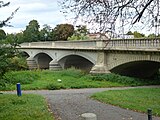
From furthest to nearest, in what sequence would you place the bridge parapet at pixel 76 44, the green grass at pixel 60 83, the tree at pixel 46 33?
the tree at pixel 46 33 → the bridge parapet at pixel 76 44 → the green grass at pixel 60 83

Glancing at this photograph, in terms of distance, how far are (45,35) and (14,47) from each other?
60798 mm

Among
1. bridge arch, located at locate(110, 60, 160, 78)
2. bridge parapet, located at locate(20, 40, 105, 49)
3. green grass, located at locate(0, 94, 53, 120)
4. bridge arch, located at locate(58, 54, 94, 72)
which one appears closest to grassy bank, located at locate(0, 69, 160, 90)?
bridge arch, located at locate(110, 60, 160, 78)

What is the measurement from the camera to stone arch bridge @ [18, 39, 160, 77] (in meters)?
20.9

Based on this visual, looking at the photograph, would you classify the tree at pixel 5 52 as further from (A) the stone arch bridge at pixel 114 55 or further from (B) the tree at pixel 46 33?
(B) the tree at pixel 46 33

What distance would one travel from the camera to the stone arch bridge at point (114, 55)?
20.9 meters

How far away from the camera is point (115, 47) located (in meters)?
24.0

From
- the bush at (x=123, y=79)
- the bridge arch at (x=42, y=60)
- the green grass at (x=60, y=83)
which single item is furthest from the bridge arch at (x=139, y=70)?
the bridge arch at (x=42, y=60)

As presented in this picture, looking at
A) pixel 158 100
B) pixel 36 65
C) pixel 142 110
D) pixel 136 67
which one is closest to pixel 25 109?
pixel 142 110

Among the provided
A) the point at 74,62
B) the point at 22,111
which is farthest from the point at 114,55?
the point at 74,62

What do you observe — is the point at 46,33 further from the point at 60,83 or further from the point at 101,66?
the point at 60,83

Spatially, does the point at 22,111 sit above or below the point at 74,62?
below

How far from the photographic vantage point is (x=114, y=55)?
82.3ft

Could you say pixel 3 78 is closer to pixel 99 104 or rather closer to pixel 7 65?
pixel 7 65

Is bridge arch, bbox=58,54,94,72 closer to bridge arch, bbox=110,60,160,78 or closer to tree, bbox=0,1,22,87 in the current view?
bridge arch, bbox=110,60,160,78
